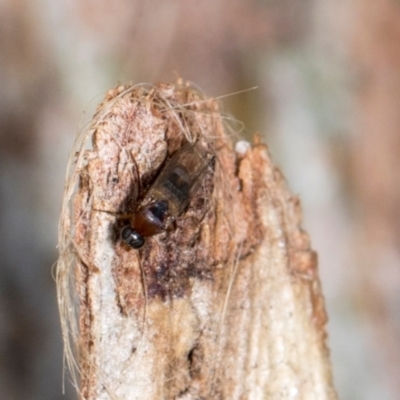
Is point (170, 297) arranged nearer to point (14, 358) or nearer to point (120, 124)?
point (120, 124)

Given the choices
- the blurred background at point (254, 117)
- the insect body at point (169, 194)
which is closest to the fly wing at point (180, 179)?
the insect body at point (169, 194)

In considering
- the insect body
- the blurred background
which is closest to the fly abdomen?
the insect body

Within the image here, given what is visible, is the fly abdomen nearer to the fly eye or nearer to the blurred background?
the fly eye

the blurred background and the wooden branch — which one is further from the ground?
the blurred background

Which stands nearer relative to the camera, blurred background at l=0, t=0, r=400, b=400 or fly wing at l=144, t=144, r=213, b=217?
fly wing at l=144, t=144, r=213, b=217

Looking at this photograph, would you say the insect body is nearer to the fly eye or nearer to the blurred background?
the fly eye

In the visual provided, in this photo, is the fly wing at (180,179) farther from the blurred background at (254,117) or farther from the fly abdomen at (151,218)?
the blurred background at (254,117)
